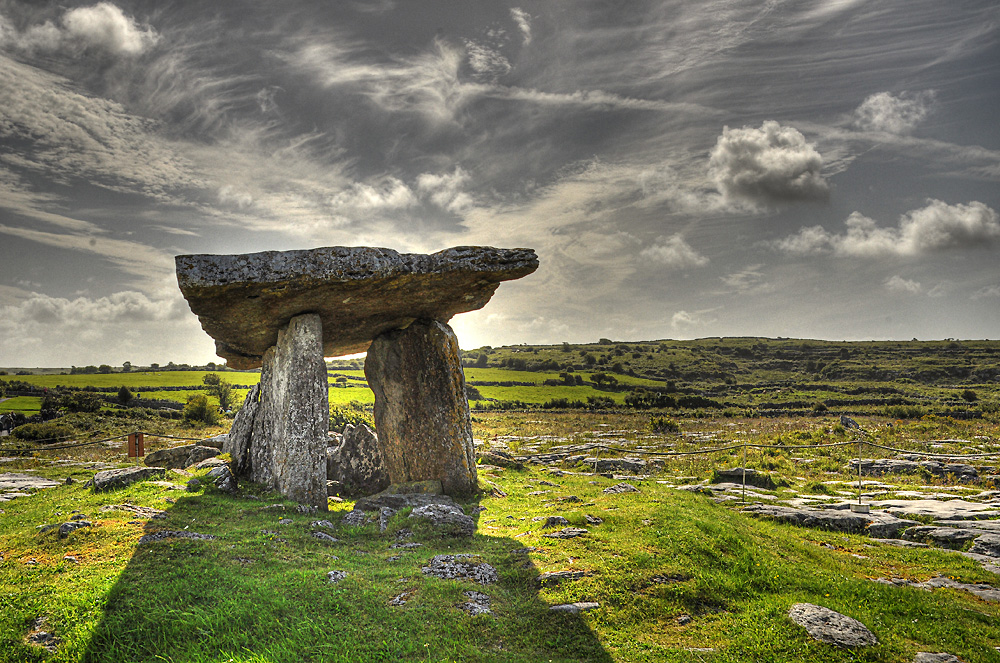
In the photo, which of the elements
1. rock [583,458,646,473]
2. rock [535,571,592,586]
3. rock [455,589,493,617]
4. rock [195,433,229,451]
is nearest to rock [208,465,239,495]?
rock [195,433,229,451]

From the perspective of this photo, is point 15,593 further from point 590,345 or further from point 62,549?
point 590,345

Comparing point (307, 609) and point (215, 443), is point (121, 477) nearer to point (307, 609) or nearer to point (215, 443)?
point (215, 443)

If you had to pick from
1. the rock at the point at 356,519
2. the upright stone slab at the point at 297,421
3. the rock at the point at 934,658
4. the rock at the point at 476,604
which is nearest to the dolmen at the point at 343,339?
the upright stone slab at the point at 297,421

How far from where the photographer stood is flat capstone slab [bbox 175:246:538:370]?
12938mm

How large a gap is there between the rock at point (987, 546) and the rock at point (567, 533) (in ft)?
26.7

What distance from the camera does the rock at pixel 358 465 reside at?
18047mm

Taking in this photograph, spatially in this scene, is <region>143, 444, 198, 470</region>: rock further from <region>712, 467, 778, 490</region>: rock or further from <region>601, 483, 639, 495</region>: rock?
<region>712, 467, 778, 490</region>: rock

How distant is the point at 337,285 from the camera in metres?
13.8

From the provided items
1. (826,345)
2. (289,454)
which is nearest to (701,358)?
(826,345)

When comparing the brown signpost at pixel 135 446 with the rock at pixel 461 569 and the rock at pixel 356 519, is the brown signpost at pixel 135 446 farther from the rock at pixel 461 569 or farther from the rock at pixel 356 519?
the rock at pixel 461 569

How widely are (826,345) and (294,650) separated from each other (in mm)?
139057

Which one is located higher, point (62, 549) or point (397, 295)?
point (397, 295)

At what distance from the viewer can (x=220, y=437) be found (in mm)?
20109

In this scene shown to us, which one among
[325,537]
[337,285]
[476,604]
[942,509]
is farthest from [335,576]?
[942,509]
